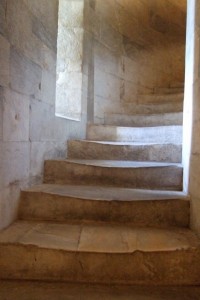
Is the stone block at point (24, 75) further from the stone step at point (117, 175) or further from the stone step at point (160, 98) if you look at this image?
the stone step at point (160, 98)

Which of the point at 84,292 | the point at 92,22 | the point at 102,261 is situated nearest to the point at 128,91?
the point at 92,22

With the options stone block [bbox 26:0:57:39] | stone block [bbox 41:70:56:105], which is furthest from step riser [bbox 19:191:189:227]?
stone block [bbox 26:0:57:39]

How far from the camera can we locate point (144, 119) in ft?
11.7

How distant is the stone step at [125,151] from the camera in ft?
8.13

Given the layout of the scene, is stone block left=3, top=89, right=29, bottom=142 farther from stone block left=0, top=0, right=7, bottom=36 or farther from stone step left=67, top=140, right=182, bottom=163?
stone step left=67, top=140, right=182, bottom=163

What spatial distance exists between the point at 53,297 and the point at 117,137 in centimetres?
215

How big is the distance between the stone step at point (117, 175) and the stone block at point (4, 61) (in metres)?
0.87

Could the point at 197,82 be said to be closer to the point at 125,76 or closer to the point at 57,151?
the point at 57,151

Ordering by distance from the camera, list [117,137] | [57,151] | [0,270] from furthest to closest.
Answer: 1. [117,137]
2. [57,151]
3. [0,270]

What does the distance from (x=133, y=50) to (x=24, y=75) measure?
10.0 feet

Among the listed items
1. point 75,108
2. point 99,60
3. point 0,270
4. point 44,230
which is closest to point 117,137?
point 75,108

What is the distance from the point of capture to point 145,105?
13.1 ft

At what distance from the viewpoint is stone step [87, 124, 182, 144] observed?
2.88m

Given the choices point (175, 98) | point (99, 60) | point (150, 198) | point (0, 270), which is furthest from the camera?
point (175, 98)
